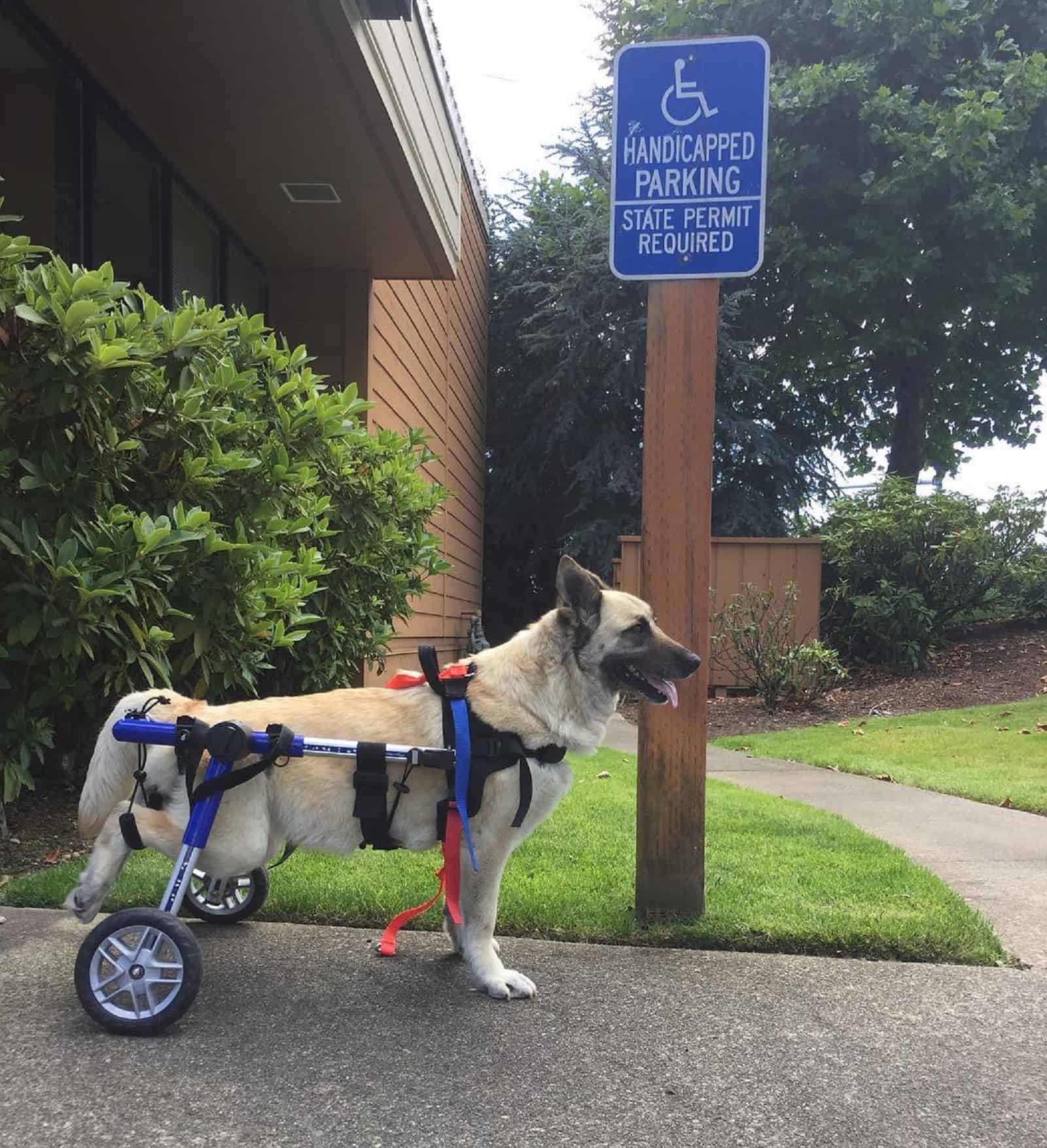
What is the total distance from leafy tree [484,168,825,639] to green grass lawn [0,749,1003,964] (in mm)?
12827

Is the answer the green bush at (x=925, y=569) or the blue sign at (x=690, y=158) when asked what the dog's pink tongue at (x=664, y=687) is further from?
the green bush at (x=925, y=569)

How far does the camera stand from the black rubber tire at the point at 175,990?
2.67 metres

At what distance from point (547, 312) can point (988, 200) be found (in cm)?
785

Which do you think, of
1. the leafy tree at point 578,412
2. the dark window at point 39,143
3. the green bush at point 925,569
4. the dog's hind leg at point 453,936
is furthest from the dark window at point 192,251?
the leafy tree at point 578,412

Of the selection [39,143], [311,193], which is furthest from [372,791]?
[311,193]

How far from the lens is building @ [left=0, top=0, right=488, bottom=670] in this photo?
17.6 feet

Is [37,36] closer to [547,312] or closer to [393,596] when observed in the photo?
[393,596]

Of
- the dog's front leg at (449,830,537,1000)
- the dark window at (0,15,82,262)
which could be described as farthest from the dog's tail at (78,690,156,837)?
the dark window at (0,15,82,262)

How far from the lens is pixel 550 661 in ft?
11.0

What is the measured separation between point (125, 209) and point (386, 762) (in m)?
4.96

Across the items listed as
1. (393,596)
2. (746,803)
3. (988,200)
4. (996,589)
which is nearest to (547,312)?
(988,200)

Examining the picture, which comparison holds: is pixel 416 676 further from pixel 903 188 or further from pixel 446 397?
pixel 903 188

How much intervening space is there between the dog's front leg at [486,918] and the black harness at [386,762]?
11 centimetres

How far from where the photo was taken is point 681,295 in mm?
3748
